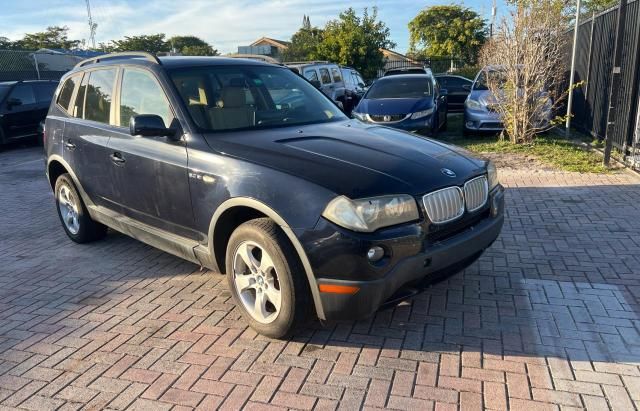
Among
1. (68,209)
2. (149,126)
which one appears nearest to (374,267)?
(149,126)

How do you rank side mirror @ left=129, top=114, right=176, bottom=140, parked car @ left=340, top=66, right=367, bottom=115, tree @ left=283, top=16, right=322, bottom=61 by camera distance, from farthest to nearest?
tree @ left=283, top=16, right=322, bottom=61 → parked car @ left=340, top=66, right=367, bottom=115 → side mirror @ left=129, top=114, right=176, bottom=140

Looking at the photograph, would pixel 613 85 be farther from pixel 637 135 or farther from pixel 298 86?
pixel 298 86

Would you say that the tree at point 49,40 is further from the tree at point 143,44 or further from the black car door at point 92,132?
the black car door at point 92,132

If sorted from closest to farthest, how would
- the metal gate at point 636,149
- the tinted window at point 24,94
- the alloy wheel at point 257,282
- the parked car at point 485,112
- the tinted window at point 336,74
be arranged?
the alloy wheel at point 257,282, the metal gate at point 636,149, the parked car at point 485,112, the tinted window at point 24,94, the tinted window at point 336,74

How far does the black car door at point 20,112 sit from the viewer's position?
12.6m

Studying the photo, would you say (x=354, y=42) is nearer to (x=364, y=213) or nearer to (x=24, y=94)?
(x=24, y=94)

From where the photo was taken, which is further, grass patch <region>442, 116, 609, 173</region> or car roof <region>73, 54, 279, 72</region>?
grass patch <region>442, 116, 609, 173</region>

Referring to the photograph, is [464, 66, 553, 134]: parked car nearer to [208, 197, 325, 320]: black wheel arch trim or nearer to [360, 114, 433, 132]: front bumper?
[360, 114, 433, 132]: front bumper

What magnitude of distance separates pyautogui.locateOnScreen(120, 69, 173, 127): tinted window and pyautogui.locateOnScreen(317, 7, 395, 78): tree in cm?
2476

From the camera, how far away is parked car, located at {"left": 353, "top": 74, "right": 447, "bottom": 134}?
31.9ft

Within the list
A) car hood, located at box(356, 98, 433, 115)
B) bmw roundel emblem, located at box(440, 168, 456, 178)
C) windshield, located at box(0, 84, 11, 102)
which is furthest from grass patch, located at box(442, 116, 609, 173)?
windshield, located at box(0, 84, 11, 102)

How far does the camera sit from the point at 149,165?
3.91m

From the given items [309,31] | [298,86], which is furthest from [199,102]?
[309,31]

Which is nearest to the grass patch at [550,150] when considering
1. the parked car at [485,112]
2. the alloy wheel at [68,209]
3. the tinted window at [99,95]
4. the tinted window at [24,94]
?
the parked car at [485,112]
